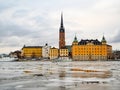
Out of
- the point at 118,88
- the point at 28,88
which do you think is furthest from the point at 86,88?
the point at 28,88

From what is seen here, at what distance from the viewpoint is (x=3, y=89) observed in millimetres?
24844

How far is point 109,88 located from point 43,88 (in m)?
5.30

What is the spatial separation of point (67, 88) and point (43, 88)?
6.55 ft

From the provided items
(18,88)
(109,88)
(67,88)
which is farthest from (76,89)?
(18,88)

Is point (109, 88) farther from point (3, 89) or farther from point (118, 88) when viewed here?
point (3, 89)

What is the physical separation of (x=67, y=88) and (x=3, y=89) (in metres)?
5.06

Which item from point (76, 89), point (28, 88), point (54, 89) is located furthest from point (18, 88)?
point (76, 89)

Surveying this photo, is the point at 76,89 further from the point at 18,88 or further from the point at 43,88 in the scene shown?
the point at 18,88

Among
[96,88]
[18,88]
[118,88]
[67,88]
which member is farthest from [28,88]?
[118,88]

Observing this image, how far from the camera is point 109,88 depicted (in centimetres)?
2497

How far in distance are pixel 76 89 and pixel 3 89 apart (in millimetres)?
5742

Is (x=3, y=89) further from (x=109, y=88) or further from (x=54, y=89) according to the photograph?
(x=109, y=88)

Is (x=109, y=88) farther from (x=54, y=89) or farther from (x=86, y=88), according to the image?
(x=54, y=89)

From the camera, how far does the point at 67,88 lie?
25.2 m
